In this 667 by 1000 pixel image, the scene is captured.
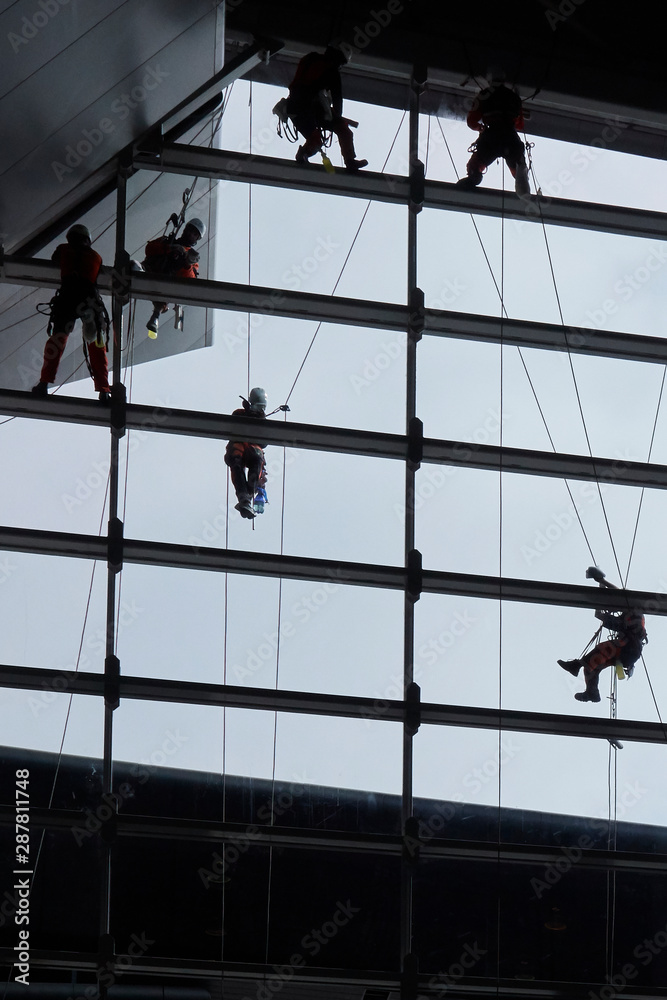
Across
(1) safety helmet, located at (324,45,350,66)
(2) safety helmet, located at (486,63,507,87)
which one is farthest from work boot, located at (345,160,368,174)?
(2) safety helmet, located at (486,63,507,87)

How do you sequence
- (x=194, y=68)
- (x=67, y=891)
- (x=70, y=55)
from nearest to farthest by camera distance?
(x=70, y=55)
(x=67, y=891)
(x=194, y=68)

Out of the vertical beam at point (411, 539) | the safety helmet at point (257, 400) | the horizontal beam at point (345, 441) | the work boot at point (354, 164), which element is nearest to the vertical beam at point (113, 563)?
the horizontal beam at point (345, 441)

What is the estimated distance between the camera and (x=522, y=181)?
938cm

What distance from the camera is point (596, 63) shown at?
32.5 ft

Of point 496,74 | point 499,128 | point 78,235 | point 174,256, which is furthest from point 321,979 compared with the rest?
point 496,74

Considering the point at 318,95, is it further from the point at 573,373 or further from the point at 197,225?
the point at 573,373

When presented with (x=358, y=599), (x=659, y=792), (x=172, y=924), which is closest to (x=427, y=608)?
(x=358, y=599)

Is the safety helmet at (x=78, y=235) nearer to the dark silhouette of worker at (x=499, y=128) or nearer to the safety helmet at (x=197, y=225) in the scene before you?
the safety helmet at (x=197, y=225)

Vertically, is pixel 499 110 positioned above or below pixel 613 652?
above

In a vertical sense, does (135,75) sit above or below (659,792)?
above

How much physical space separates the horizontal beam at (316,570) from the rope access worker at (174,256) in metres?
1.71

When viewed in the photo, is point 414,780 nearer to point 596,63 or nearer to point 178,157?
point 178,157

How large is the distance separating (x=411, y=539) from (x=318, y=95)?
3.35 metres

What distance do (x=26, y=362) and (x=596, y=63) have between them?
17.4 ft
